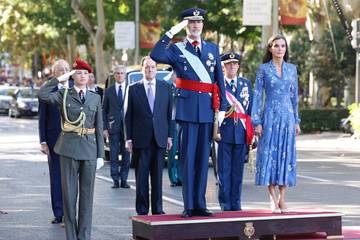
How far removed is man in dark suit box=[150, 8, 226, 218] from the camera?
10.5 m

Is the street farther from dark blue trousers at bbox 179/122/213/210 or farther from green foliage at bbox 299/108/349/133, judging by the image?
green foliage at bbox 299/108/349/133

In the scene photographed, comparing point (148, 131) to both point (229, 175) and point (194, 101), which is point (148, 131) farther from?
point (194, 101)

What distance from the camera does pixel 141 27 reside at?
47.6m

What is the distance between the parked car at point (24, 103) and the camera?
50.1 metres

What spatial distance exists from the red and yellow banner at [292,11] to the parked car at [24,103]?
18.6 meters

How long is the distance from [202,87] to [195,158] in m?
0.76

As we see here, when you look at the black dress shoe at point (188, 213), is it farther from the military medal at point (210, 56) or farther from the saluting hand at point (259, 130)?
the military medal at point (210, 56)

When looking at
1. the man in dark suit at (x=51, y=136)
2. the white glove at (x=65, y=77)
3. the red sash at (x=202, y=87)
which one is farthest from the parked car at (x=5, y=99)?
the red sash at (x=202, y=87)

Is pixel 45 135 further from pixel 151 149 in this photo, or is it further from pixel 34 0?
pixel 34 0

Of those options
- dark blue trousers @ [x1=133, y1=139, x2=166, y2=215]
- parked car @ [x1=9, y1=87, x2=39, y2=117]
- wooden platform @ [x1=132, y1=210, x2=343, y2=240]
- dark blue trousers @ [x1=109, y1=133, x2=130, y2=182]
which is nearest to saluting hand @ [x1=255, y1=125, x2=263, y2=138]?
wooden platform @ [x1=132, y1=210, x2=343, y2=240]

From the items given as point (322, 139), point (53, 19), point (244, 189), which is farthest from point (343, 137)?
point (53, 19)

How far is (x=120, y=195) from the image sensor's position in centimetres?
1612

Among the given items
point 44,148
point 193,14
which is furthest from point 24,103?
point 193,14

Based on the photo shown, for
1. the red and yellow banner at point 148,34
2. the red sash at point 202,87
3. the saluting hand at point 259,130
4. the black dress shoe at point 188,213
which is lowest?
the black dress shoe at point 188,213
